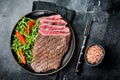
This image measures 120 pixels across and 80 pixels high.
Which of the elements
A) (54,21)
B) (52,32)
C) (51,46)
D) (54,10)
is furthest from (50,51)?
(54,10)

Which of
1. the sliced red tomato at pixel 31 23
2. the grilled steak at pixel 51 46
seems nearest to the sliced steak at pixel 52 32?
the grilled steak at pixel 51 46

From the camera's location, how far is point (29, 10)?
4.14m

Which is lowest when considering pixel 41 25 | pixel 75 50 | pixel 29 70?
pixel 29 70

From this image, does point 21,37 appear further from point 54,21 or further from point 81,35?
point 81,35

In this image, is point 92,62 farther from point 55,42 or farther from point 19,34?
point 19,34

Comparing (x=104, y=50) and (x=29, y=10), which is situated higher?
(x=29, y=10)

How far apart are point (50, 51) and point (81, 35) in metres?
0.43

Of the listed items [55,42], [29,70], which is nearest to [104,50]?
[55,42]

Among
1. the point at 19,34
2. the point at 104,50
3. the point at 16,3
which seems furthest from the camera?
the point at 16,3

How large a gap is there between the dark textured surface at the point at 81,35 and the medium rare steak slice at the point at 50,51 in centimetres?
17

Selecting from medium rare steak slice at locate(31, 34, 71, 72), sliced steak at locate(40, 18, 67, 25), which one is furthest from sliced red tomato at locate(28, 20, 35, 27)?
medium rare steak slice at locate(31, 34, 71, 72)

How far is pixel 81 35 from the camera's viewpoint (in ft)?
13.0

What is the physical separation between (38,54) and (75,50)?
44 centimetres

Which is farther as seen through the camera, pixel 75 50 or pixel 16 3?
pixel 16 3
